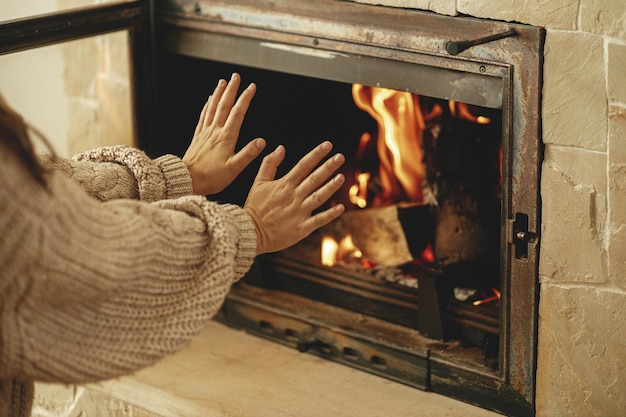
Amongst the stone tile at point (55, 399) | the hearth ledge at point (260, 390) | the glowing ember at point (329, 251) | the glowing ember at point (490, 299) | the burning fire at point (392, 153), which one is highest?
the burning fire at point (392, 153)

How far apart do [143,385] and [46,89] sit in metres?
0.87

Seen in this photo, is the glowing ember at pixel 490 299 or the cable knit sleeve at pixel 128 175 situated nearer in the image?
the cable knit sleeve at pixel 128 175

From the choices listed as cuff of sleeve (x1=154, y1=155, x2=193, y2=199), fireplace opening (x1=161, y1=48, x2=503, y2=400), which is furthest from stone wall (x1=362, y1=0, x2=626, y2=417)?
cuff of sleeve (x1=154, y1=155, x2=193, y2=199)

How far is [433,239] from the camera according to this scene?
2.11 metres

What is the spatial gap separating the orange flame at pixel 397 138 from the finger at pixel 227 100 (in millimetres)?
589

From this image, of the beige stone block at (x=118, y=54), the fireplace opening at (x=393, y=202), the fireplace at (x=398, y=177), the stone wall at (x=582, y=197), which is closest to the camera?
the stone wall at (x=582, y=197)

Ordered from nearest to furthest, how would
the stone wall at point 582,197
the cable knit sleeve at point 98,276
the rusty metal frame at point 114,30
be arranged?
the cable knit sleeve at point 98,276
the stone wall at point 582,197
the rusty metal frame at point 114,30

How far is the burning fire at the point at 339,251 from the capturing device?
87.4 inches

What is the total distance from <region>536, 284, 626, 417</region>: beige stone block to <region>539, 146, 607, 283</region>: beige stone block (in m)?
0.04

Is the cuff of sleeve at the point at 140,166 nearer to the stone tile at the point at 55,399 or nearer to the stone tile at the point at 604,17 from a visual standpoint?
the stone tile at the point at 55,399

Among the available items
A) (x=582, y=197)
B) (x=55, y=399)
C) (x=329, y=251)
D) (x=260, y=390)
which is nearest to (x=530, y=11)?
(x=582, y=197)

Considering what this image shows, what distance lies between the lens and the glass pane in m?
2.25

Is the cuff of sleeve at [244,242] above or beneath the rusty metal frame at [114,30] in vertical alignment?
beneath

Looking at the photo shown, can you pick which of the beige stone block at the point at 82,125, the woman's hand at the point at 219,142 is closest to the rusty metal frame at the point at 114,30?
the beige stone block at the point at 82,125
